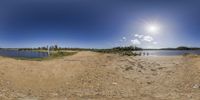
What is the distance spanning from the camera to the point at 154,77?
883 inches

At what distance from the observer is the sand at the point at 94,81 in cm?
1623

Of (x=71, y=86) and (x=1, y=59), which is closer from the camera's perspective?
(x=71, y=86)

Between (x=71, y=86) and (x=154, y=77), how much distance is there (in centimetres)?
700

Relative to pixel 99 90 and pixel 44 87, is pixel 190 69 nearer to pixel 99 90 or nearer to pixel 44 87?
pixel 99 90

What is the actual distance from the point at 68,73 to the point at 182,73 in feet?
29.5

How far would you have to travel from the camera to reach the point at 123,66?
85.0 ft

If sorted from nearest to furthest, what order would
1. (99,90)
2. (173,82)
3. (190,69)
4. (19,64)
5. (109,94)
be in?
(109,94), (99,90), (173,82), (19,64), (190,69)

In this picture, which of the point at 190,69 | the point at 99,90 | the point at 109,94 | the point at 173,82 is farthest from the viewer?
the point at 190,69

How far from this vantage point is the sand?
16.2m

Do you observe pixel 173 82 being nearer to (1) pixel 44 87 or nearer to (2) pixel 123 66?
(2) pixel 123 66

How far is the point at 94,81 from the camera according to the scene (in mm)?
20000

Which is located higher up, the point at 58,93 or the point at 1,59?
the point at 1,59

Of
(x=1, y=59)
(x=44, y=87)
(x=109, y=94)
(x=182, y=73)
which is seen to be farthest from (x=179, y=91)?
(x=1, y=59)

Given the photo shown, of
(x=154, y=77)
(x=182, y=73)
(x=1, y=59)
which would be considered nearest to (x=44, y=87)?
(x=1, y=59)
